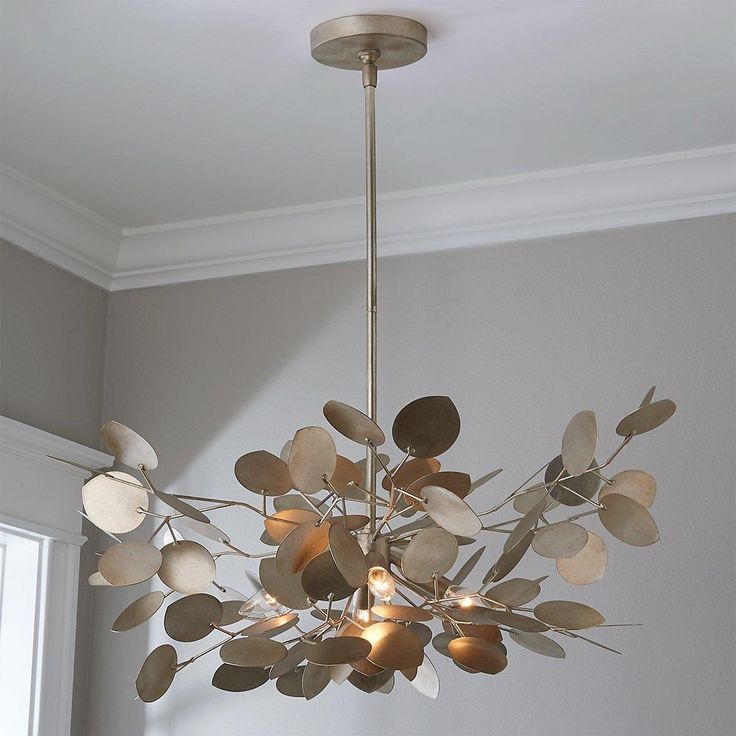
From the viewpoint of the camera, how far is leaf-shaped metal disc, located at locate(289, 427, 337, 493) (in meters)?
1.30

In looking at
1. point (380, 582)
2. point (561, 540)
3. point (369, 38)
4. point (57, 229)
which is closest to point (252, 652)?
point (380, 582)

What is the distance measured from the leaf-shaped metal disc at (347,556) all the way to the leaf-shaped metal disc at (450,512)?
0.10 m

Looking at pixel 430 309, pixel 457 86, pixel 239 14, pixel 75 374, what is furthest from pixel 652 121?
pixel 75 374

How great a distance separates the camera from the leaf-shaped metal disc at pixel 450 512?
4.23 feet

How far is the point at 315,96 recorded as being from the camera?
2207mm

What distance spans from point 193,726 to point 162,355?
87 cm

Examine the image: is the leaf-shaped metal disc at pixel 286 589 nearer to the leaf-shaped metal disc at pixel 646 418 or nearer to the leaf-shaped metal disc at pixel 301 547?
the leaf-shaped metal disc at pixel 301 547

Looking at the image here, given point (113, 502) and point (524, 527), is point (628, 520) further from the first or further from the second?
point (113, 502)

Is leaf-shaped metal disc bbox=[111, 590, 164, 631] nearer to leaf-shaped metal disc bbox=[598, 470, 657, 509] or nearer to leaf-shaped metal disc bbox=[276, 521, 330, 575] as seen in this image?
leaf-shaped metal disc bbox=[276, 521, 330, 575]

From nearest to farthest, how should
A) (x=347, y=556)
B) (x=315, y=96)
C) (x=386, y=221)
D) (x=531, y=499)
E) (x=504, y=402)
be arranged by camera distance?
(x=347, y=556) → (x=531, y=499) → (x=315, y=96) → (x=504, y=402) → (x=386, y=221)

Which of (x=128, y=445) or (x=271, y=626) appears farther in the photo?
(x=271, y=626)

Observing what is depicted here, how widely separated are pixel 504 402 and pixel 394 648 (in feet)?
4.28

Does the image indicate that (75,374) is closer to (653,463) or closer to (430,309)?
Answer: (430,309)

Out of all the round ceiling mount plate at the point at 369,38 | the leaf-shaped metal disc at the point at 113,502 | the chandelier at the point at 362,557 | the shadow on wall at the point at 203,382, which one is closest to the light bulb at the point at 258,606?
the chandelier at the point at 362,557
